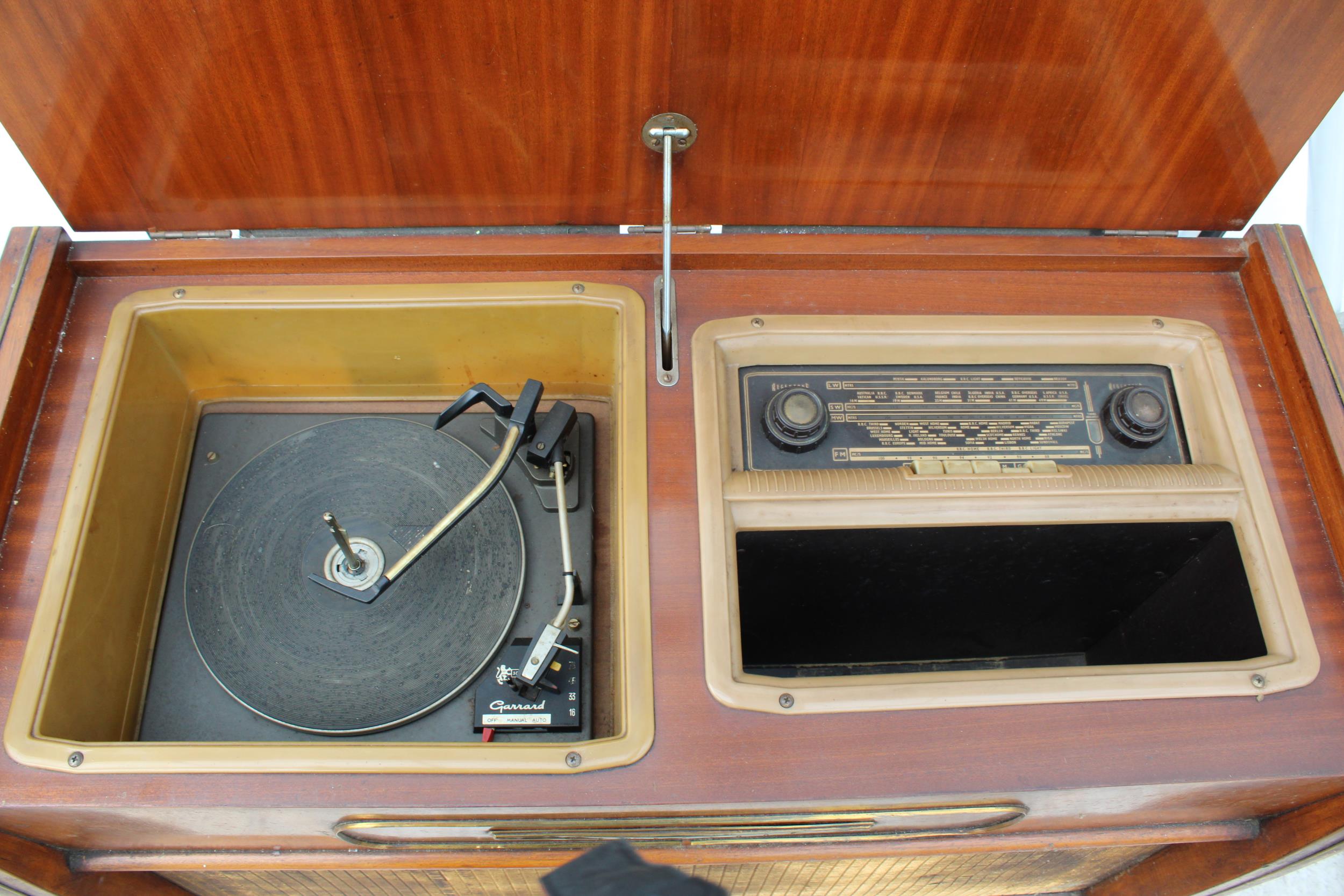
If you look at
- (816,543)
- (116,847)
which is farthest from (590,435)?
(116,847)

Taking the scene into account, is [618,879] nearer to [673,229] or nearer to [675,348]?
[675,348]

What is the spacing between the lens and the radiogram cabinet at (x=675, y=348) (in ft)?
2.86

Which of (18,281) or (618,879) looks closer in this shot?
(618,879)

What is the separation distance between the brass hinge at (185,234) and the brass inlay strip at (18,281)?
12 cm

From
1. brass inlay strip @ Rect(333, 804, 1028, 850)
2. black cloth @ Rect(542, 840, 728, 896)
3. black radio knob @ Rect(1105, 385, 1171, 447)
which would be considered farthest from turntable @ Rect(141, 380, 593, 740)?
black radio knob @ Rect(1105, 385, 1171, 447)

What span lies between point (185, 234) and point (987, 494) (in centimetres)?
98

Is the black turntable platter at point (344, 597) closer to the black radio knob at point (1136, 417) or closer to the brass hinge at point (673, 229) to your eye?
the brass hinge at point (673, 229)

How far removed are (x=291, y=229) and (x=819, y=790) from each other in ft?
2.89

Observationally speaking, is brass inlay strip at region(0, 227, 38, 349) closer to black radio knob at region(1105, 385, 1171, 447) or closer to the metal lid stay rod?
the metal lid stay rod

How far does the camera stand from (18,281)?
993mm

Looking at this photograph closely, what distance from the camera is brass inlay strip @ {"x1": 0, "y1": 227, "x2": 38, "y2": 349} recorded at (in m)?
0.97

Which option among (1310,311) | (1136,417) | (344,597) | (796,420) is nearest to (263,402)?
A: (344,597)

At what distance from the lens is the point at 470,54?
0.91m

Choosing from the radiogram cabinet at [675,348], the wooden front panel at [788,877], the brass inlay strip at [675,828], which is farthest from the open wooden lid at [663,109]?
the wooden front panel at [788,877]
